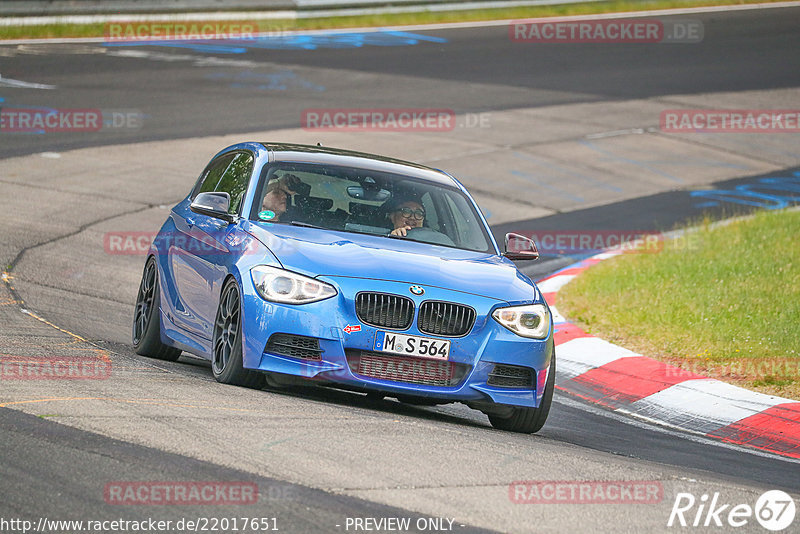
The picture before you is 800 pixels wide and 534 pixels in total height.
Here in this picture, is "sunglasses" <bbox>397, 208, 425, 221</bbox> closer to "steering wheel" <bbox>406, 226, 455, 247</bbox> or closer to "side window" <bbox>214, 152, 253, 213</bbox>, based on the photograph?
"steering wheel" <bbox>406, 226, 455, 247</bbox>

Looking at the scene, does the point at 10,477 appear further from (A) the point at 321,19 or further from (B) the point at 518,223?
(A) the point at 321,19

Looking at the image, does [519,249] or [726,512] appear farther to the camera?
[519,249]

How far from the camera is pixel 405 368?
759cm

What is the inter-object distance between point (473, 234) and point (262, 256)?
6.14ft

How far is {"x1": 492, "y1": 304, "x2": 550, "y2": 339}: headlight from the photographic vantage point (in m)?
7.83

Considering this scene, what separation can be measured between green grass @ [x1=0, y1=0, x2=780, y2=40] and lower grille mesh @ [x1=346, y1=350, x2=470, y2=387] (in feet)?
74.5

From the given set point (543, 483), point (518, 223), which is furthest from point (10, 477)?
point (518, 223)

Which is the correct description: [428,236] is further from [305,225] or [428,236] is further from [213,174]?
[213,174]

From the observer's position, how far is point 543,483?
6.16 meters

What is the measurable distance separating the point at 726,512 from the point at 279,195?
3.97 m

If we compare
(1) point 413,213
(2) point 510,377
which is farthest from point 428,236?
(2) point 510,377

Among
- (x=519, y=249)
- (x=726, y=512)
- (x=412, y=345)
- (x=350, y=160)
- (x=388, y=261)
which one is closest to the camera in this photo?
(x=726, y=512)

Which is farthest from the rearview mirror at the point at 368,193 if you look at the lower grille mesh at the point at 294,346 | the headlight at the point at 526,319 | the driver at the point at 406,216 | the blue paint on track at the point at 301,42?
the blue paint on track at the point at 301,42

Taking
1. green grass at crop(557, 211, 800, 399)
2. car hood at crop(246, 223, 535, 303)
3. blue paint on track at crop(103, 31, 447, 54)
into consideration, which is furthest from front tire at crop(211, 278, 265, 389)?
blue paint on track at crop(103, 31, 447, 54)
